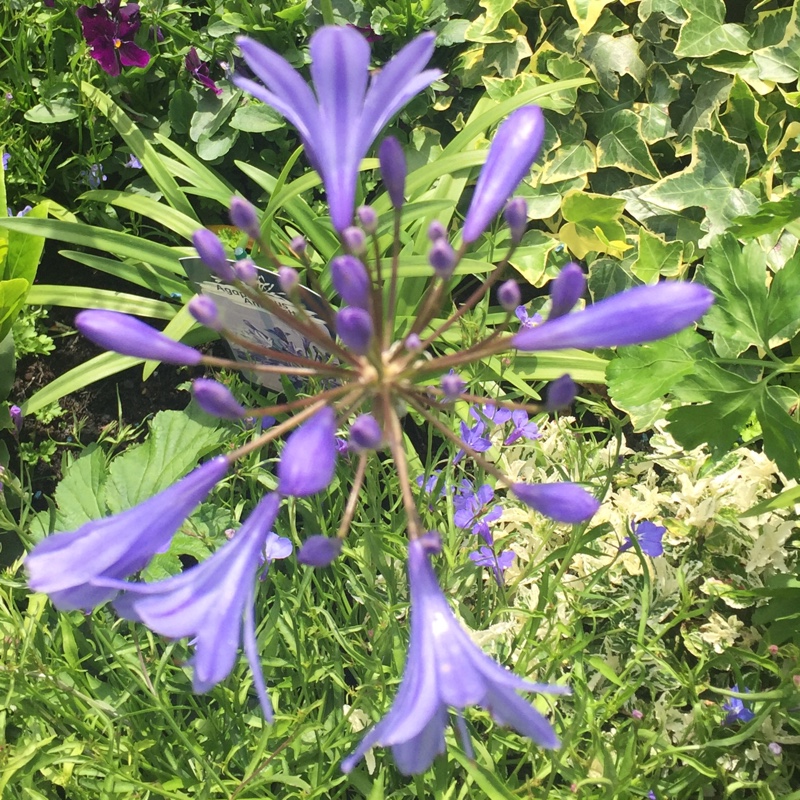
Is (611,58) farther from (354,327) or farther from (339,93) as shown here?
(354,327)

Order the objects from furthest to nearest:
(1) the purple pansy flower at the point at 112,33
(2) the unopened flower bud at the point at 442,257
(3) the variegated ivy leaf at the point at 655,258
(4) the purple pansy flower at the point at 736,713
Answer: (1) the purple pansy flower at the point at 112,33 → (3) the variegated ivy leaf at the point at 655,258 → (4) the purple pansy flower at the point at 736,713 → (2) the unopened flower bud at the point at 442,257

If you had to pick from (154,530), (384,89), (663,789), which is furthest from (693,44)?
(154,530)

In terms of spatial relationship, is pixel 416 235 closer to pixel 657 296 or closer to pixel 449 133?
pixel 449 133

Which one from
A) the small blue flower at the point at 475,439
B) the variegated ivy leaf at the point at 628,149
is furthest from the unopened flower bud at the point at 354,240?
the variegated ivy leaf at the point at 628,149

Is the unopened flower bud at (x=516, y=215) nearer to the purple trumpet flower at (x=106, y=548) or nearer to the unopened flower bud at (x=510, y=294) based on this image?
the unopened flower bud at (x=510, y=294)

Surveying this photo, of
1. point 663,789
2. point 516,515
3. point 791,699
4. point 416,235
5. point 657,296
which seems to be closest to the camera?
point 657,296

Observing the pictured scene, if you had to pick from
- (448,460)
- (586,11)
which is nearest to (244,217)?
(448,460)
